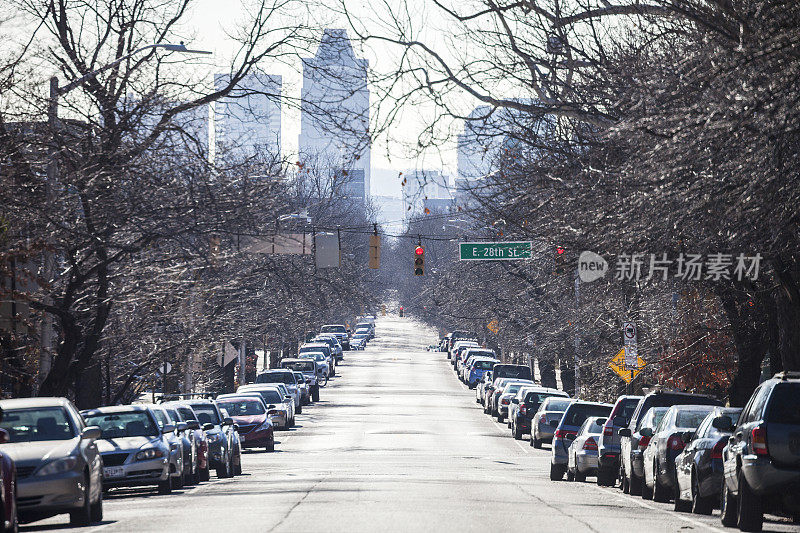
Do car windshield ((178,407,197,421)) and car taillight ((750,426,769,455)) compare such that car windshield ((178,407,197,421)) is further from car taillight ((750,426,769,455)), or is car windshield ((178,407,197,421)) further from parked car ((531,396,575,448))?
car taillight ((750,426,769,455))

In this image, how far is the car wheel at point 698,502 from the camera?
1822cm

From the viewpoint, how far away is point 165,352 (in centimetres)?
3388

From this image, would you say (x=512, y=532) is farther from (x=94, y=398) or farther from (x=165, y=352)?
(x=165, y=352)

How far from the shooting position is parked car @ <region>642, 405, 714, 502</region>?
2014cm

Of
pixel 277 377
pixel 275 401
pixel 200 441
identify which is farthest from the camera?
pixel 277 377

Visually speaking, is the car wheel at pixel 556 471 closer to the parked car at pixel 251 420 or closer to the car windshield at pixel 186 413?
the car windshield at pixel 186 413

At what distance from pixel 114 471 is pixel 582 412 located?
1332 cm

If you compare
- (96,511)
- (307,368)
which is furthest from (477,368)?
(96,511)

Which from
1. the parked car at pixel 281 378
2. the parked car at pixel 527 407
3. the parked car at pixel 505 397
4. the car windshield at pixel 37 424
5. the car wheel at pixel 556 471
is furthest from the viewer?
the parked car at pixel 281 378

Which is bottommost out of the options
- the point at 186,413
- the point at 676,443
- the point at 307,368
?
the point at 307,368

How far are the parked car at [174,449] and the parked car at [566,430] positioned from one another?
813 centimetres

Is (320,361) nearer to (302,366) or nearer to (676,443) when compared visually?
(302,366)

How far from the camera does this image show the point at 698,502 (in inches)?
722

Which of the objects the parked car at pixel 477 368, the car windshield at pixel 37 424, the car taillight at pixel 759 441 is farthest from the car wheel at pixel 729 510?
the parked car at pixel 477 368
